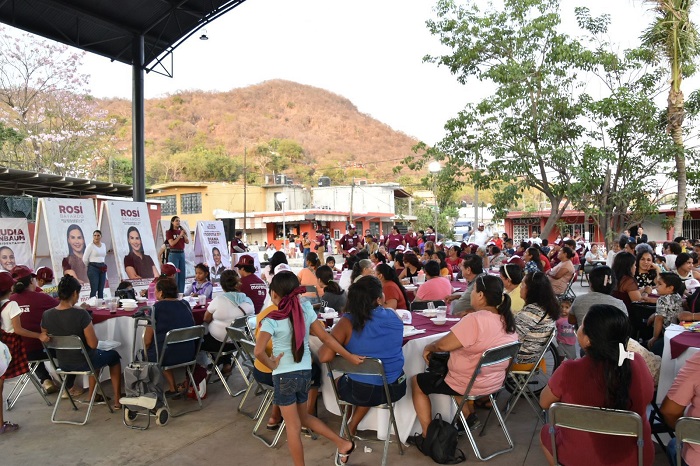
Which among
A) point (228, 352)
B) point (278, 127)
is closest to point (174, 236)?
point (228, 352)

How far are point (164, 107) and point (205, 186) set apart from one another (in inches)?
2918

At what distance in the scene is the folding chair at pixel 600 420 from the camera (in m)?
2.23

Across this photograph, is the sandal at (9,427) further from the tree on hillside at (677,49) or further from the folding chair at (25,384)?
the tree on hillside at (677,49)

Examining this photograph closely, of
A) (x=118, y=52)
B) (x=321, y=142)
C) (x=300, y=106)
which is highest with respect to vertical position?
(x=300, y=106)

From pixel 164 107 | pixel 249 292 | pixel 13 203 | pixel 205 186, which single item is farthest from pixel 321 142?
pixel 249 292

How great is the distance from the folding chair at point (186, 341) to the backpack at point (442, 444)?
2.00 m

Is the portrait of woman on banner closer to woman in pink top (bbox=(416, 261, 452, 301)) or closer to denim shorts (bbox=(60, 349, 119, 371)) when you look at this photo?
denim shorts (bbox=(60, 349, 119, 371))

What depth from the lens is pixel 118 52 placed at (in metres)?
12.0

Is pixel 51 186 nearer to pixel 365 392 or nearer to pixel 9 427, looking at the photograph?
pixel 9 427

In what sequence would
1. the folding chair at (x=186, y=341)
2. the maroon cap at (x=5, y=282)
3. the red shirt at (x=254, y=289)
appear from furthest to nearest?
the red shirt at (x=254, y=289) < the maroon cap at (x=5, y=282) < the folding chair at (x=186, y=341)

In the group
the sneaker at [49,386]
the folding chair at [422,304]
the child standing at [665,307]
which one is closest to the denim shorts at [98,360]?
the sneaker at [49,386]

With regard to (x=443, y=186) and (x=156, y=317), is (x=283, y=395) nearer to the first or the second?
(x=156, y=317)

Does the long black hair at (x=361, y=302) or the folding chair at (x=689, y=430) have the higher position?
the long black hair at (x=361, y=302)

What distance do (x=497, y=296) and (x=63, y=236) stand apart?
27.4 feet
